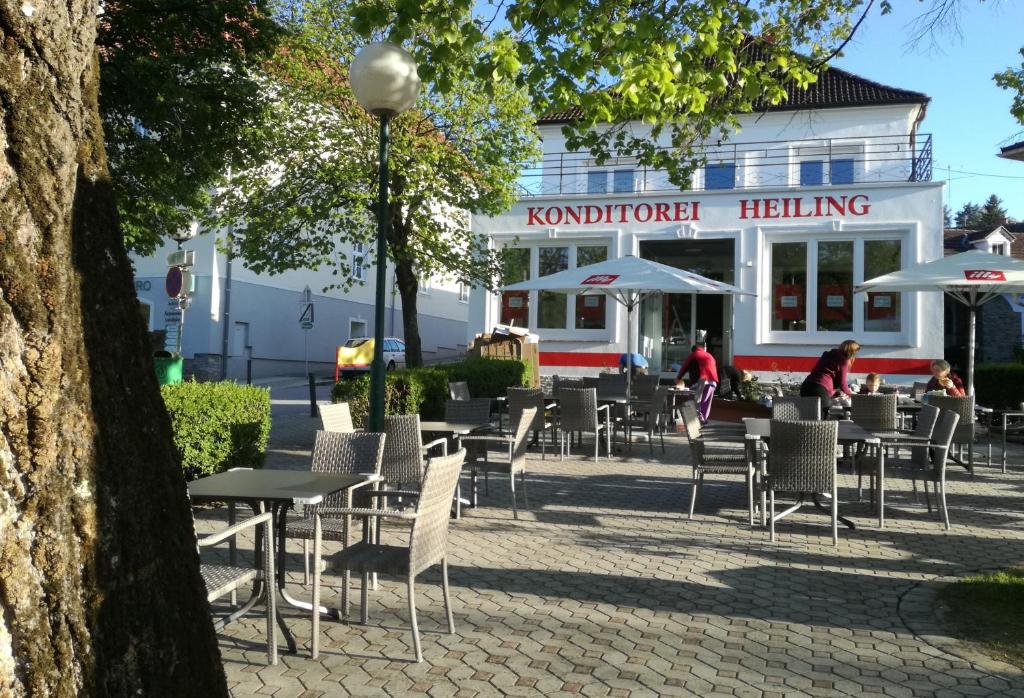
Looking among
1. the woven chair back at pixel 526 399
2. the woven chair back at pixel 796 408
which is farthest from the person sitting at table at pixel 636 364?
the woven chair back at pixel 796 408

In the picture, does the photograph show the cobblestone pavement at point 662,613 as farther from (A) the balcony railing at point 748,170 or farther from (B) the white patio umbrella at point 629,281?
(A) the balcony railing at point 748,170

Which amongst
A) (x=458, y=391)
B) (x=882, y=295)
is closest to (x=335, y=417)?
(x=458, y=391)

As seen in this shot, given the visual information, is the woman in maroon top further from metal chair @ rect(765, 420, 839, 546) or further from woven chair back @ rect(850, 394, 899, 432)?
metal chair @ rect(765, 420, 839, 546)

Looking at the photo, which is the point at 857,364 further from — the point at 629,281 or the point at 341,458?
the point at 341,458

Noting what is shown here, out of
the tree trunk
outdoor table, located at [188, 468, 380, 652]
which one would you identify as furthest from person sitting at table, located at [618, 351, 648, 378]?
the tree trunk

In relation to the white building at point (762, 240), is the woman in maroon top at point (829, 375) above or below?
below

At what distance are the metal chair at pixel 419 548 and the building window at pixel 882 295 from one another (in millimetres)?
17037

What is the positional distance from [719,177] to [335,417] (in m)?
16.9

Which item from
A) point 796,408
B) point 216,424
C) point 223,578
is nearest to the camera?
point 223,578

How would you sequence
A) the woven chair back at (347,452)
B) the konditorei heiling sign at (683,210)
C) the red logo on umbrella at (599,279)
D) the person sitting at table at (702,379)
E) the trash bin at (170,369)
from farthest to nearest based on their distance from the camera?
the konditorei heiling sign at (683,210) → the person sitting at table at (702,379) → the trash bin at (170,369) → the red logo on umbrella at (599,279) → the woven chair back at (347,452)

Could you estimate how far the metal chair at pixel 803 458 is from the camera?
22.3 ft

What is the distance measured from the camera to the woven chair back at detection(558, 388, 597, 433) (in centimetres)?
1079

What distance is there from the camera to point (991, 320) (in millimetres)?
34562

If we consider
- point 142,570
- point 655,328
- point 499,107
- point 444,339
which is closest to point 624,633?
point 142,570
